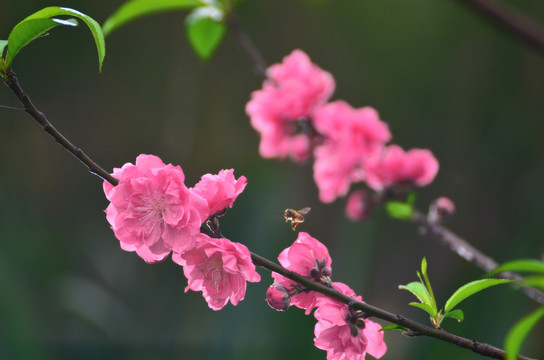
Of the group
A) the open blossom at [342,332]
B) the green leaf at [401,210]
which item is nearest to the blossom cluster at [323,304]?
the open blossom at [342,332]

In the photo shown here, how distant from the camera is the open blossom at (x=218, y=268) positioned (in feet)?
1.33

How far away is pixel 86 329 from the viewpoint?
190 cm

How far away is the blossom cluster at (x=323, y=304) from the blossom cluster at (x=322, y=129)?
1.42 ft

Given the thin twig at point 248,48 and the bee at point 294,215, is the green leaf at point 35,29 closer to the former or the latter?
the bee at point 294,215

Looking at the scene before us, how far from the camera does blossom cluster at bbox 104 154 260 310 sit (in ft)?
1.33

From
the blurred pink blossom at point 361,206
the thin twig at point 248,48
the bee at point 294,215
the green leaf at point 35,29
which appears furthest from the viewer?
the blurred pink blossom at point 361,206

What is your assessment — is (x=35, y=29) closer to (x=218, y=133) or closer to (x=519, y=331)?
(x=519, y=331)

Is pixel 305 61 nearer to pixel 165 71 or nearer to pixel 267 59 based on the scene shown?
pixel 267 59

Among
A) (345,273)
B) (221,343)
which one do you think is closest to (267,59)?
(345,273)

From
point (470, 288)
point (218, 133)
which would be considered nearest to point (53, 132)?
point (470, 288)

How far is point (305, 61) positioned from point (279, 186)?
867mm

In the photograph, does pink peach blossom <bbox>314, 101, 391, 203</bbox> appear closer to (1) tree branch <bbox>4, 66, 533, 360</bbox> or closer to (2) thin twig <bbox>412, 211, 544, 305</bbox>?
(2) thin twig <bbox>412, 211, 544, 305</bbox>

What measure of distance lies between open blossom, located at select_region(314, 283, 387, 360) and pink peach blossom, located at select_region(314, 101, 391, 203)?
0.45 metres

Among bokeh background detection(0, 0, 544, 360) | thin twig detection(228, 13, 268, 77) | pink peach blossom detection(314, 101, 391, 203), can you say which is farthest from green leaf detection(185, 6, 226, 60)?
bokeh background detection(0, 0, 544, 360)
